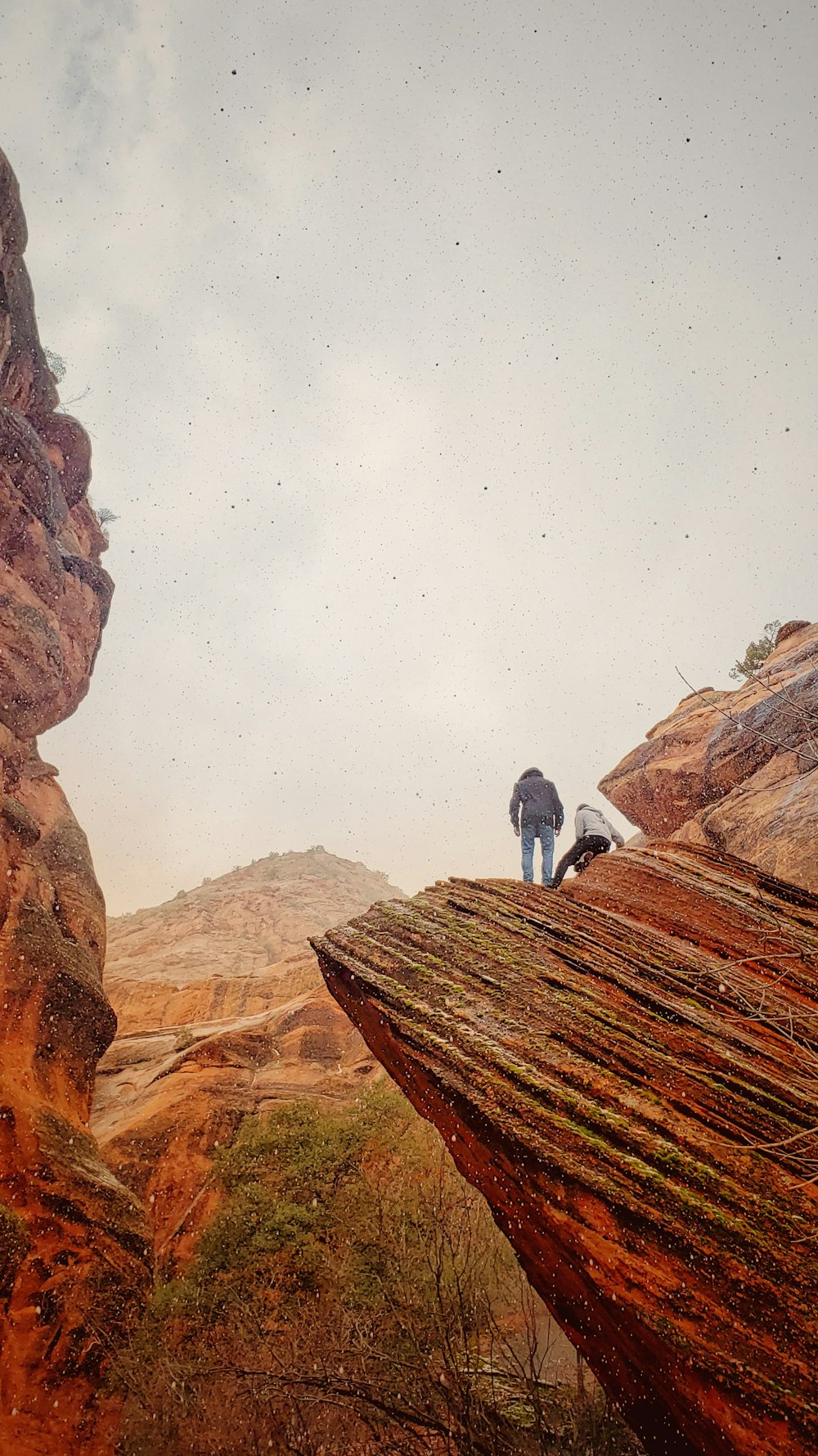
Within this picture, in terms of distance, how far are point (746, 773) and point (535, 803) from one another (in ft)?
15.9

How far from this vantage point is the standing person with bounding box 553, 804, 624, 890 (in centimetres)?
802

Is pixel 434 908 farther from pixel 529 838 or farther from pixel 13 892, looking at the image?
pixel 13 892

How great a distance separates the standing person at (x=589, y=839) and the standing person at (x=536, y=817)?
87 centimetres

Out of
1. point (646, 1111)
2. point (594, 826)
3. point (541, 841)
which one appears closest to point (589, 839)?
point (594, 826)

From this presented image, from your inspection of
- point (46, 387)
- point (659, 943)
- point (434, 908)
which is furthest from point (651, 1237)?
point (46, 387)

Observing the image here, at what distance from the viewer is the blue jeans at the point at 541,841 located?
31.1ft

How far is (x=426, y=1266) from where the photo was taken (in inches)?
398

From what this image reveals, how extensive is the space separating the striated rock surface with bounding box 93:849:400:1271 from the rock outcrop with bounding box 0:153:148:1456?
2.42 metres

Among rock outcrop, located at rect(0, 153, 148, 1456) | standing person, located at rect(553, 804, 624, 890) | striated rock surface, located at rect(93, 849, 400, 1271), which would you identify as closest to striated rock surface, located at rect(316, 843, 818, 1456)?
standing person, located at rect(553, 804, 624, 890)

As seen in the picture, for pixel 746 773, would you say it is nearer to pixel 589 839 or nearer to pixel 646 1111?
pixel 589 839

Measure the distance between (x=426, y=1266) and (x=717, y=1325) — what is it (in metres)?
10.7

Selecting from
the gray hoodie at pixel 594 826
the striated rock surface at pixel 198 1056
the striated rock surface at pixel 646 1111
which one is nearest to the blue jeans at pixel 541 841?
the gray hoodie at pixel 594 826

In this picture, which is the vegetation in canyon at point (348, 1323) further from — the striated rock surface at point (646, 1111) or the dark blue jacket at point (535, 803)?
the dark blue jacket at point (535, 803)

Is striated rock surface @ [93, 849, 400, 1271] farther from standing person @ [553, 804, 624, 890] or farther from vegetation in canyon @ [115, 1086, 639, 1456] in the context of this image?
standing person @ [553, 804, 624, 890]
